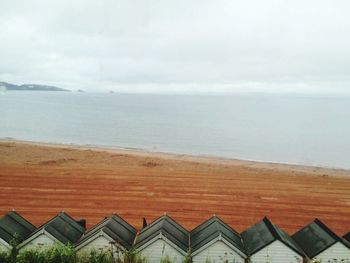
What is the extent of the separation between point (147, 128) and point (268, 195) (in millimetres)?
74078

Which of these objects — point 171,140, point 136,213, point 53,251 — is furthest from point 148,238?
point 171,140

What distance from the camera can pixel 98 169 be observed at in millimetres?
46125

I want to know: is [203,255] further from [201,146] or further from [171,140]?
[171,140]

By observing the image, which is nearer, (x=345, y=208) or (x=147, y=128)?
(x=345, y=208)

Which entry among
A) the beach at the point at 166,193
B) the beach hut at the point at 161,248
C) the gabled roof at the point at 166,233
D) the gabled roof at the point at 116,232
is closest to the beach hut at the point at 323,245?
the gabled roof at the point at 166,233

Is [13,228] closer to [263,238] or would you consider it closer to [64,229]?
[64,229]

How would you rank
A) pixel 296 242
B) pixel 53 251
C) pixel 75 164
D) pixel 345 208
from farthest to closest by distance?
pixel 75 164, pixel 345 208, pixel 296 242, pixel 53 251

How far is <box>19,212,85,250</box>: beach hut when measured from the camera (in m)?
18.2

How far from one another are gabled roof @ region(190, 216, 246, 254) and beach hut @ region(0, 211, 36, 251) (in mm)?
8032

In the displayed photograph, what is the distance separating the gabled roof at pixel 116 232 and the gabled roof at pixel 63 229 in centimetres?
73

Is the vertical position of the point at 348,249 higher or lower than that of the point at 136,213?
higher

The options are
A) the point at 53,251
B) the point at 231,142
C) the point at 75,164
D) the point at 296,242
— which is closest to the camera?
the point at 53,251

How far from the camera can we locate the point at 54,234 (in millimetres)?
18594

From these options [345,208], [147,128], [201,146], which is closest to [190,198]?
[345,208]
